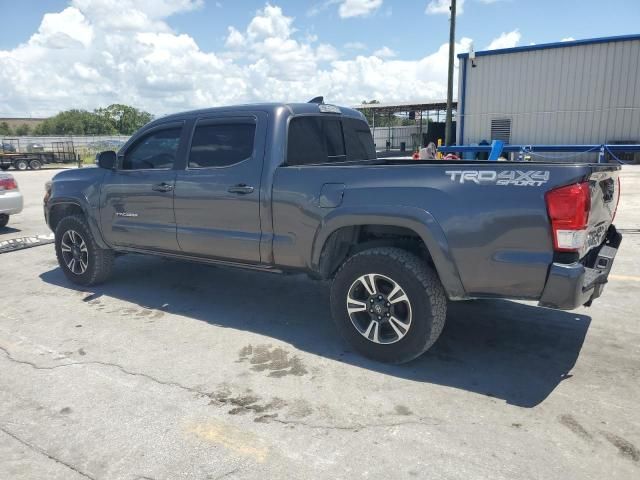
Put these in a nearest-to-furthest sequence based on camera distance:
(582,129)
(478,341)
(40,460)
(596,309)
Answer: (40,460)
(478,341)
(596,309)
(582,129)

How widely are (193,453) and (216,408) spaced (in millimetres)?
463

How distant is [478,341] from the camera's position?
4094mm

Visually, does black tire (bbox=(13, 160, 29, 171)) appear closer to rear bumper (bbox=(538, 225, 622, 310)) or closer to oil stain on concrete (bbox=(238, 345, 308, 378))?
oil stain on concrete (bbox=(238, 345, 308, 378))

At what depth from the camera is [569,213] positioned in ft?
9.54

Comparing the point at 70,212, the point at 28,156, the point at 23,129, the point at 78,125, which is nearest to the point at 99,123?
the point at 78,125

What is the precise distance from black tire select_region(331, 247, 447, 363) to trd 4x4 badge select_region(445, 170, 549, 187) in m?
0.67

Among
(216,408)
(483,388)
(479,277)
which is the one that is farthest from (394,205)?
(216,408)

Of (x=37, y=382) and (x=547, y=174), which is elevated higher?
(x=547, y=174)

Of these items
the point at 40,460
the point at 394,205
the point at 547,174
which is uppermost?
the point at 547,174

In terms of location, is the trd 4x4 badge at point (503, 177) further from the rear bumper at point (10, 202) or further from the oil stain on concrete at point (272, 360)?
the rear bumper at point (10, 202)

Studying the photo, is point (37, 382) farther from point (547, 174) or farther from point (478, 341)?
point (547, 174)

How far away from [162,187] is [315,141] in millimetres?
1525

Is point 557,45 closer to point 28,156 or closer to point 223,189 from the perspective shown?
point 223,189

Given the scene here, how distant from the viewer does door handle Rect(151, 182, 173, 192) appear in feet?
15.5
